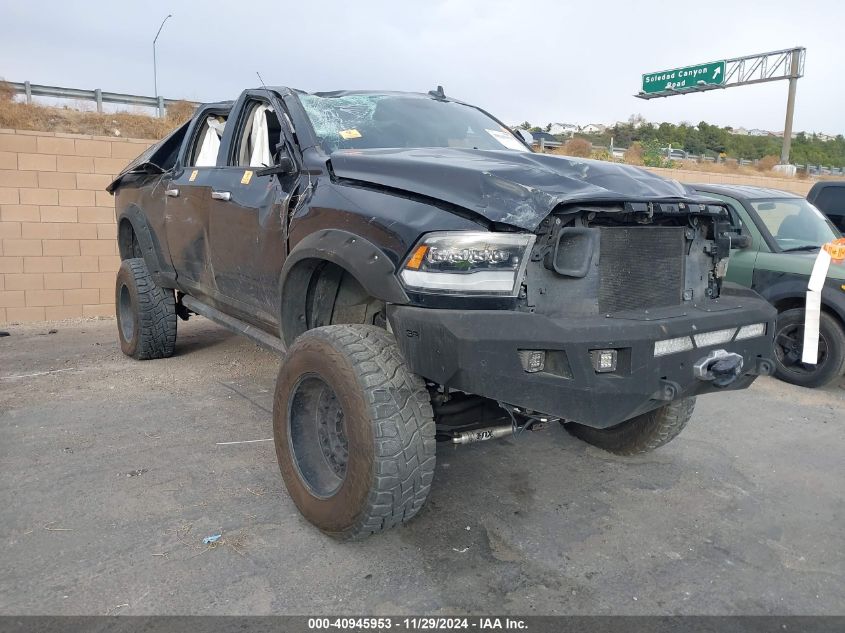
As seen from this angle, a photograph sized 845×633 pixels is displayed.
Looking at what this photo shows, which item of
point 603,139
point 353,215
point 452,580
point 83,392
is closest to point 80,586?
point 452,580

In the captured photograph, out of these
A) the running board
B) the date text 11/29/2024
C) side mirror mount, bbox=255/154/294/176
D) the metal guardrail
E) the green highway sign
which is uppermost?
the green highway sign

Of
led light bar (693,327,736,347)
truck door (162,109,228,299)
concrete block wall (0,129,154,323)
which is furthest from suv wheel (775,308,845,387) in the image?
concrete block wall (0,129,154,323)

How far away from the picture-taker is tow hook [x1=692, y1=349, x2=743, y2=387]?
8.75 ft

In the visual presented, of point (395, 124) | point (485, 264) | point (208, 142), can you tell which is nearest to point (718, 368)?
point (485, 264)

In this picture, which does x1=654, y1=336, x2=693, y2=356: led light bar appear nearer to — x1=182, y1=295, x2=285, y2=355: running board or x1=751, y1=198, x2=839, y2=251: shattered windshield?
x1=182, y1=295, x2=285, y2=355: running board

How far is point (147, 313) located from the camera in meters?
5.60

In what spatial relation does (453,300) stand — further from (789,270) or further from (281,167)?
(789,270)

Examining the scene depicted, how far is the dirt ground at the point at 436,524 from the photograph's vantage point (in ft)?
8.44

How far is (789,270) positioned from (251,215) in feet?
15.5

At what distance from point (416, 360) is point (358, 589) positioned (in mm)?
921

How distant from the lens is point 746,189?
686cm

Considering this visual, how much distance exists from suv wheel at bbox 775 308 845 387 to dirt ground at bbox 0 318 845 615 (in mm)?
1110

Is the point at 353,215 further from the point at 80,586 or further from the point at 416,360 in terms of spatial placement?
the point at 80,586

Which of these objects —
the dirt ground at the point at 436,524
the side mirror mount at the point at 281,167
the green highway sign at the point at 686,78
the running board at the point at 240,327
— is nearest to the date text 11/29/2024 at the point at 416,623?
the dirt ground at the point at 436,524
